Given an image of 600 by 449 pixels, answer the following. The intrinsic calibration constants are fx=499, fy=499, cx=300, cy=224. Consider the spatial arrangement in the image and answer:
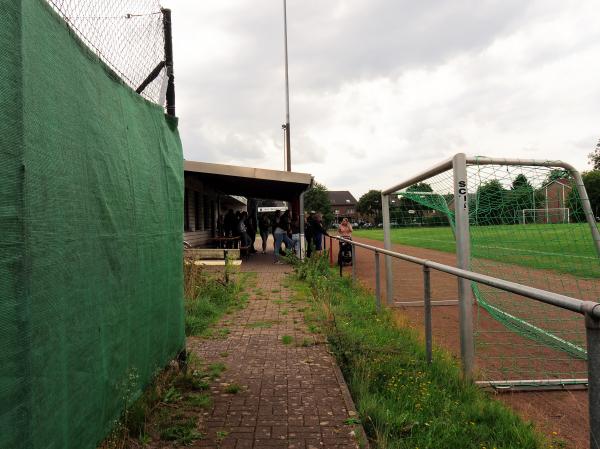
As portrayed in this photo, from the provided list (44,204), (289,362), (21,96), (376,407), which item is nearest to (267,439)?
(376,407)

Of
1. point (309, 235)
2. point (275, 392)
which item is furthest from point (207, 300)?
point (309, 235)

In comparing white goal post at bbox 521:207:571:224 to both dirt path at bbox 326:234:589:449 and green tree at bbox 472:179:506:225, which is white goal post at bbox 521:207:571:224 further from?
dirt path at bbox 326:234:589:449

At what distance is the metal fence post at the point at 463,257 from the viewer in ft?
14.6

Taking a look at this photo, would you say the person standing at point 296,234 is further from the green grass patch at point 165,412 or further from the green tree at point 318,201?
the green tree at point 318,201

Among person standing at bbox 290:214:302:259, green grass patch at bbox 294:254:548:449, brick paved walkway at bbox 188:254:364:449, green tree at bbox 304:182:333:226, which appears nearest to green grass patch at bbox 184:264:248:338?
brick paved walkway at bbox 188:254:364:449

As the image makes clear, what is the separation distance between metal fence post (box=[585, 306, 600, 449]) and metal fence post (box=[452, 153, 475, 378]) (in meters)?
2.37

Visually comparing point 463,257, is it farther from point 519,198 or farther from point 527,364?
point 519,198

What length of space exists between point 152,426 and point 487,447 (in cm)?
210

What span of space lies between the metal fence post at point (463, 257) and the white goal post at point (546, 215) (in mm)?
1531

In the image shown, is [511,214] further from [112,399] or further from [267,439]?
[112,399]

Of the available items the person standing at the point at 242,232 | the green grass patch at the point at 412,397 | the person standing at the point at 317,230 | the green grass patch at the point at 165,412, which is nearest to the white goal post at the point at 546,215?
the green grass patch at the point at 412,397

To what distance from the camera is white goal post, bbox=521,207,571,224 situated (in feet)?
18.3

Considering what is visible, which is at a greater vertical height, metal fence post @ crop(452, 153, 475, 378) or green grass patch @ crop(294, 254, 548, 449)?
metal fence post @ crop(452, 153, 475, 378)

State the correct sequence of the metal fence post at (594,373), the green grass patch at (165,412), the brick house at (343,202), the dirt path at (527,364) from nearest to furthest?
1. the metal fence post at (594,373)
2. the green grass patch at (165,412)
3. the dirt path at (527,364)
4. the brick house at (343,202)
